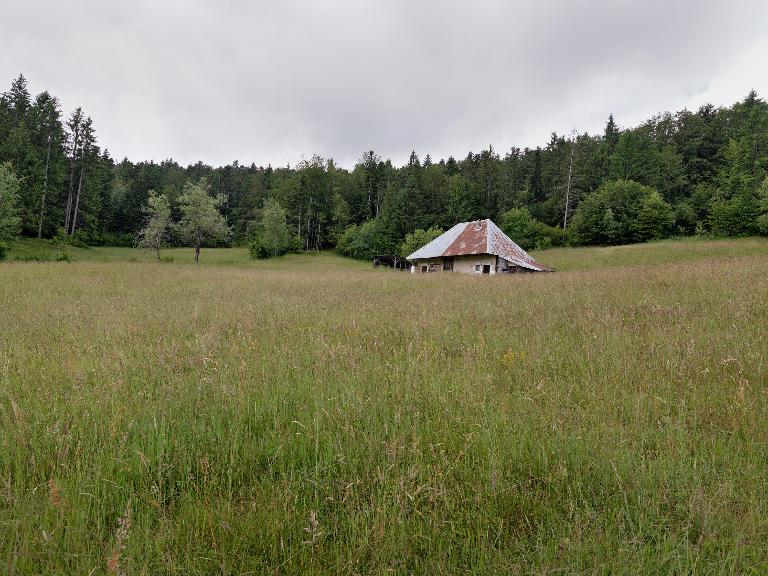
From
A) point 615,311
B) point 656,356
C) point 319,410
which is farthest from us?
point 615,311

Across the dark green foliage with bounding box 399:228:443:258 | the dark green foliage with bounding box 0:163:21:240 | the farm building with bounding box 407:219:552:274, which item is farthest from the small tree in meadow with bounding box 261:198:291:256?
the dark green foliage with bounding box 0:163:21:240

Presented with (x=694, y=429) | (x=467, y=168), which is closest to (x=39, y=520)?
(x=694, y=429)

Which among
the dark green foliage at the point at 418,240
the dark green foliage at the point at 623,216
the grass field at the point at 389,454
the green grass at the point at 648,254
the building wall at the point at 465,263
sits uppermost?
the dark green foliage at the point at 623,216

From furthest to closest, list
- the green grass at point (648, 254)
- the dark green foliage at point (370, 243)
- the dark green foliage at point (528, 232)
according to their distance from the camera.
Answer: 1. the dark green foliage at point (370, 243)
2. the dark green foliage at point (528, 232)
3. the green grass at point (648, 254)

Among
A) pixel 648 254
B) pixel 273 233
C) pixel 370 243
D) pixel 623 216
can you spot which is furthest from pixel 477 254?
pixel 273 233

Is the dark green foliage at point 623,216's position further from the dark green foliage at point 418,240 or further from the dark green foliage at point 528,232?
the dark green foliage at point 418,240

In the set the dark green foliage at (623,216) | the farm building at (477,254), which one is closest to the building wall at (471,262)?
the farm building at (477,254)

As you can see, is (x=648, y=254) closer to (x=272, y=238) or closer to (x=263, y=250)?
(x=272, y=238)

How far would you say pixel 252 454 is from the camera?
2.35 metres

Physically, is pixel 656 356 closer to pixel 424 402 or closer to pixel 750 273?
pixel 424 402

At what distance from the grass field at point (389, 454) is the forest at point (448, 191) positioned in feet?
150

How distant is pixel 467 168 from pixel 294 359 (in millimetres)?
83011

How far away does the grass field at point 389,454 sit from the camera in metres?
1.59

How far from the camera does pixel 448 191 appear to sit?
67062 mm
